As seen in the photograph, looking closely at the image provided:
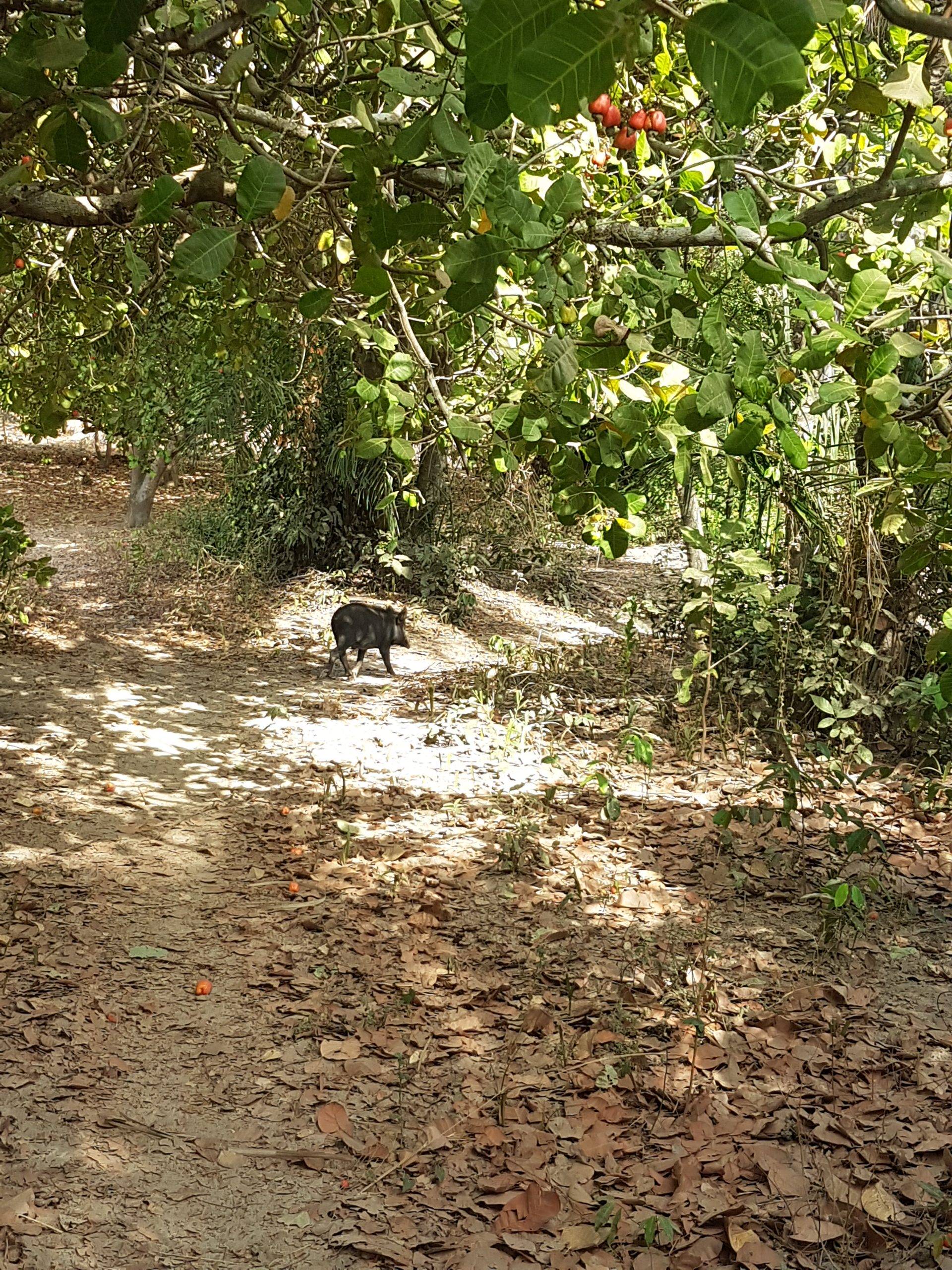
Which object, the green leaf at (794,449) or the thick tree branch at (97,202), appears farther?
the thick tree branch at (97,202)

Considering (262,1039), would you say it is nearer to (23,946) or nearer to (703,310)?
(23,946)

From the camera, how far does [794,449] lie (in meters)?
2.55

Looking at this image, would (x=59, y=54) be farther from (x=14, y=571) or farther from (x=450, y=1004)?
(x=14, y=571)

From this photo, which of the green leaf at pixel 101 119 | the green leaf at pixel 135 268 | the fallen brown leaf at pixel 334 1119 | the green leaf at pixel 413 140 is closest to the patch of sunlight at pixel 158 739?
the green leaf at pixel 135 268

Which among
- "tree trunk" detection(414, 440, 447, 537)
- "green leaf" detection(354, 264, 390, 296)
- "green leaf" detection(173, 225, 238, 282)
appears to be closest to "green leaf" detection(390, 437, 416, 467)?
"green leaf" detection(354, 264, 390, 296)

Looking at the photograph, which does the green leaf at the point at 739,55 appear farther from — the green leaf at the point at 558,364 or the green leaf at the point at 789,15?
the green leaf at the point at 558,364

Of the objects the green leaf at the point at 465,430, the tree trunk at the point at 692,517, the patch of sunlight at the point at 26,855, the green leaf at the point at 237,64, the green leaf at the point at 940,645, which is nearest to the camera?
the green leaf at the point at 940,645

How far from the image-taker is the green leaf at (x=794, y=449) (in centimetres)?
253

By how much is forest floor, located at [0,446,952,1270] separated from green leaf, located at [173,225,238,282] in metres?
2.45

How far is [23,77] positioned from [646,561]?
13553 millimetres

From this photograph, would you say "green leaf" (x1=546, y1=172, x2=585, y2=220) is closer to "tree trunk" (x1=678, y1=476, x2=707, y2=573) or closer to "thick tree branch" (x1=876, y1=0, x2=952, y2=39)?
"thick tree branch" (x1=876, y1=0, x2=952, y2=39)

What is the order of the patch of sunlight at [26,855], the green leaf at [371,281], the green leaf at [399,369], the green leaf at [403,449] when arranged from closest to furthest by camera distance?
the green leaf at [371,281]
the green leaf at [403,449]
the green leaf at [399,369]
the patch of sunlight at [26,855]

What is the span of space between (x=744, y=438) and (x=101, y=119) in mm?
1431

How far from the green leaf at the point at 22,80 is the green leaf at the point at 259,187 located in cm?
37
